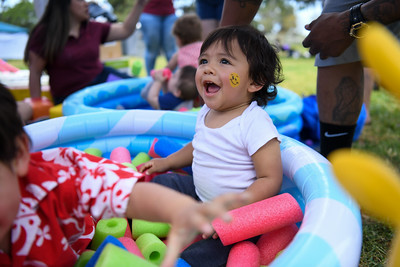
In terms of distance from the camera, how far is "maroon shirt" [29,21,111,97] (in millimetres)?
2945

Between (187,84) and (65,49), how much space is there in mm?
1066

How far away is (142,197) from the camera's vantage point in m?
0.75

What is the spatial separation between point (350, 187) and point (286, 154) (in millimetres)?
862

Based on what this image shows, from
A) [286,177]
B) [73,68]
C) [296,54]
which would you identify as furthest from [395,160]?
[296,54]

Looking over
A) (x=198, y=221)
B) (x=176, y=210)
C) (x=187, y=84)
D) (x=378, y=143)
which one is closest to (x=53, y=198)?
(x=176, y=210)

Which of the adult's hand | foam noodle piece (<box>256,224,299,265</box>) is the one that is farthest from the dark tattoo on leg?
foam noodle piece (<box>256,224,299,265</box>)

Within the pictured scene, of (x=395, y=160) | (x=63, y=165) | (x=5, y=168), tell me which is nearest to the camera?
(x=5, y=168)

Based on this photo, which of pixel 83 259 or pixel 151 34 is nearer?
pixel 83 259

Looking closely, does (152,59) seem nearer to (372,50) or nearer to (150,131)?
(150,131)

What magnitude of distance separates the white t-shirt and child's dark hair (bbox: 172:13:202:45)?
2.01m

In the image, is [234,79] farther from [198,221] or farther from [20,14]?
[20,14]

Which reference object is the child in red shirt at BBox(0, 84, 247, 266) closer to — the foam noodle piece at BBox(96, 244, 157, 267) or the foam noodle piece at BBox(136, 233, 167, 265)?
the foam noodle piece at BBox(96, 244, 157, 267)

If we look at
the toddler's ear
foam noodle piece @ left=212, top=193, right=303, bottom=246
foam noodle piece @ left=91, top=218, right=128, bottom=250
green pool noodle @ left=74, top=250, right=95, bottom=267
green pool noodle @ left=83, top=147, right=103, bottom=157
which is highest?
the toddler's ear

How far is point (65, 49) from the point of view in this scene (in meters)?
2.96
